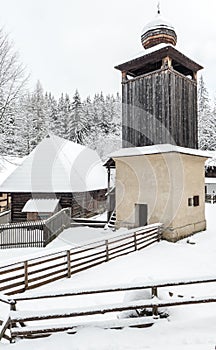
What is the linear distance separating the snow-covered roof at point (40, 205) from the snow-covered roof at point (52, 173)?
875mm

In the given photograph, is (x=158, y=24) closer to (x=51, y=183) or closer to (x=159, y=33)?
(x=159, y=33)

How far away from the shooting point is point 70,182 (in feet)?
72.4

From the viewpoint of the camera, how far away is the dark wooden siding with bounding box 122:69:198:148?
15781mm

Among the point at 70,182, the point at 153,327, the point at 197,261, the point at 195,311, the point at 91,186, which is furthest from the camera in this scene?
the point at 91,186

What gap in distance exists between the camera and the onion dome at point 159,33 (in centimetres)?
1731

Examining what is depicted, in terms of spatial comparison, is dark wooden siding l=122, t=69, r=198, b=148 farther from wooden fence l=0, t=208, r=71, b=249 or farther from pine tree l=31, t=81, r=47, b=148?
pine tree l=31, t=81, r=47, b=148

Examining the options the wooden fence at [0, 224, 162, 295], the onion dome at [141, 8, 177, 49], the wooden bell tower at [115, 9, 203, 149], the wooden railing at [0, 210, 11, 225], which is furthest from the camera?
the wooden railing at [0, 210, 11, 225]

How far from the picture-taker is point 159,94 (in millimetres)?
16047

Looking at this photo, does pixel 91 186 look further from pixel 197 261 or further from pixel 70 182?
pixel 197 261

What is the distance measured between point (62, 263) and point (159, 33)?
14261 mm

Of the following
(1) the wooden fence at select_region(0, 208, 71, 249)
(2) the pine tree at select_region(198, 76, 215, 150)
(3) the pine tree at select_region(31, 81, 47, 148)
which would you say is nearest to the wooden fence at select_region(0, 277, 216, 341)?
(1) the wooden fence at select_region(0, 208, 71, 249)

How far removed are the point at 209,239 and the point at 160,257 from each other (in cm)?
461

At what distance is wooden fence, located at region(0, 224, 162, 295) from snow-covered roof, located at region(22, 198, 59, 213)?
25.0 ft

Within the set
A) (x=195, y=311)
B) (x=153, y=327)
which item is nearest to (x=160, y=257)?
(x=195, y=311)
